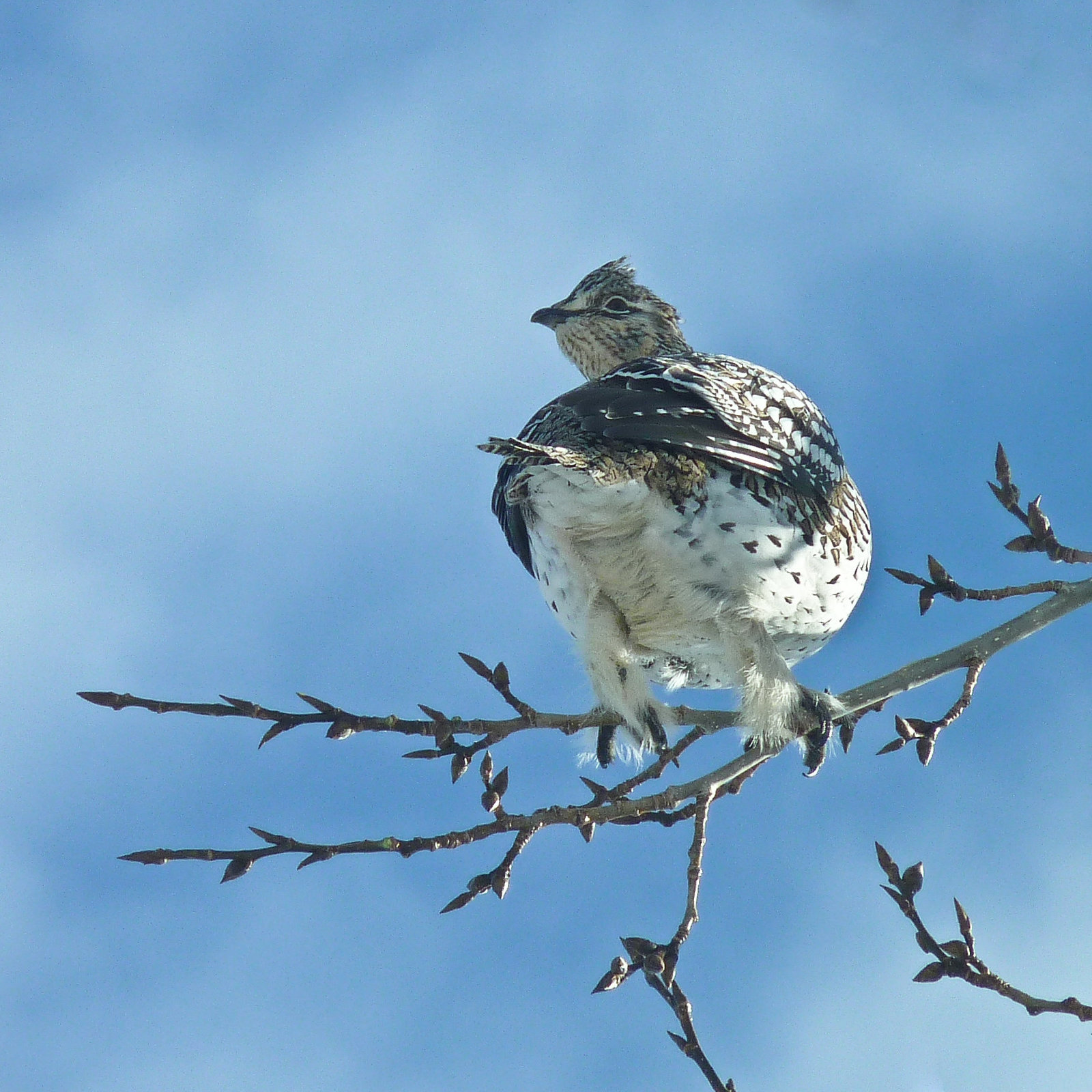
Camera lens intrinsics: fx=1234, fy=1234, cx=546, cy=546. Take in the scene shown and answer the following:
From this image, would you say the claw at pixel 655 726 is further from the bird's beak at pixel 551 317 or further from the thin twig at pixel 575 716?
the bird's beak at pixel 551 317

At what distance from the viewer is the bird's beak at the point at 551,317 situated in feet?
32.5

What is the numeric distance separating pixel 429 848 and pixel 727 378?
3.44 metres

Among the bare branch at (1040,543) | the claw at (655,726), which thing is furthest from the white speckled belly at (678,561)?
the bare branch at (1040,543)

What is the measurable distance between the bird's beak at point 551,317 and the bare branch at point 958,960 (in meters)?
6.05

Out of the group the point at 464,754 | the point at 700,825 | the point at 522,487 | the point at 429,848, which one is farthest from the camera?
the point at 522,487

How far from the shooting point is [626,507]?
5965mm

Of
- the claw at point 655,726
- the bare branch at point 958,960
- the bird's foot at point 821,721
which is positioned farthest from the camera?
the claw at point 655,726

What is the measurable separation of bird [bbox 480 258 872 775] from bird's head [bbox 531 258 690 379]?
9.50 feet

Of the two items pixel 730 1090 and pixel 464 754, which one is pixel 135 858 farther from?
pixel 730 1090

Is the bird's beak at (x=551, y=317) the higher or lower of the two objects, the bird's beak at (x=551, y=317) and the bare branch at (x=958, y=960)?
the higher

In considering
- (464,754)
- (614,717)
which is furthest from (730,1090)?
(614,717)

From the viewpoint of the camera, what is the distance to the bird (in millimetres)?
5883

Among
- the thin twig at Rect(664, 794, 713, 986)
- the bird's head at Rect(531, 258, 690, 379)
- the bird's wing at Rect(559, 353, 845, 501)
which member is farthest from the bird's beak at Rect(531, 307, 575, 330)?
the thin twig at Rect(664, 794, 713, 986)

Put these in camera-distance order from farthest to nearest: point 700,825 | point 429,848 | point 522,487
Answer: point 522,487 → point 700,825 → point 429,848
